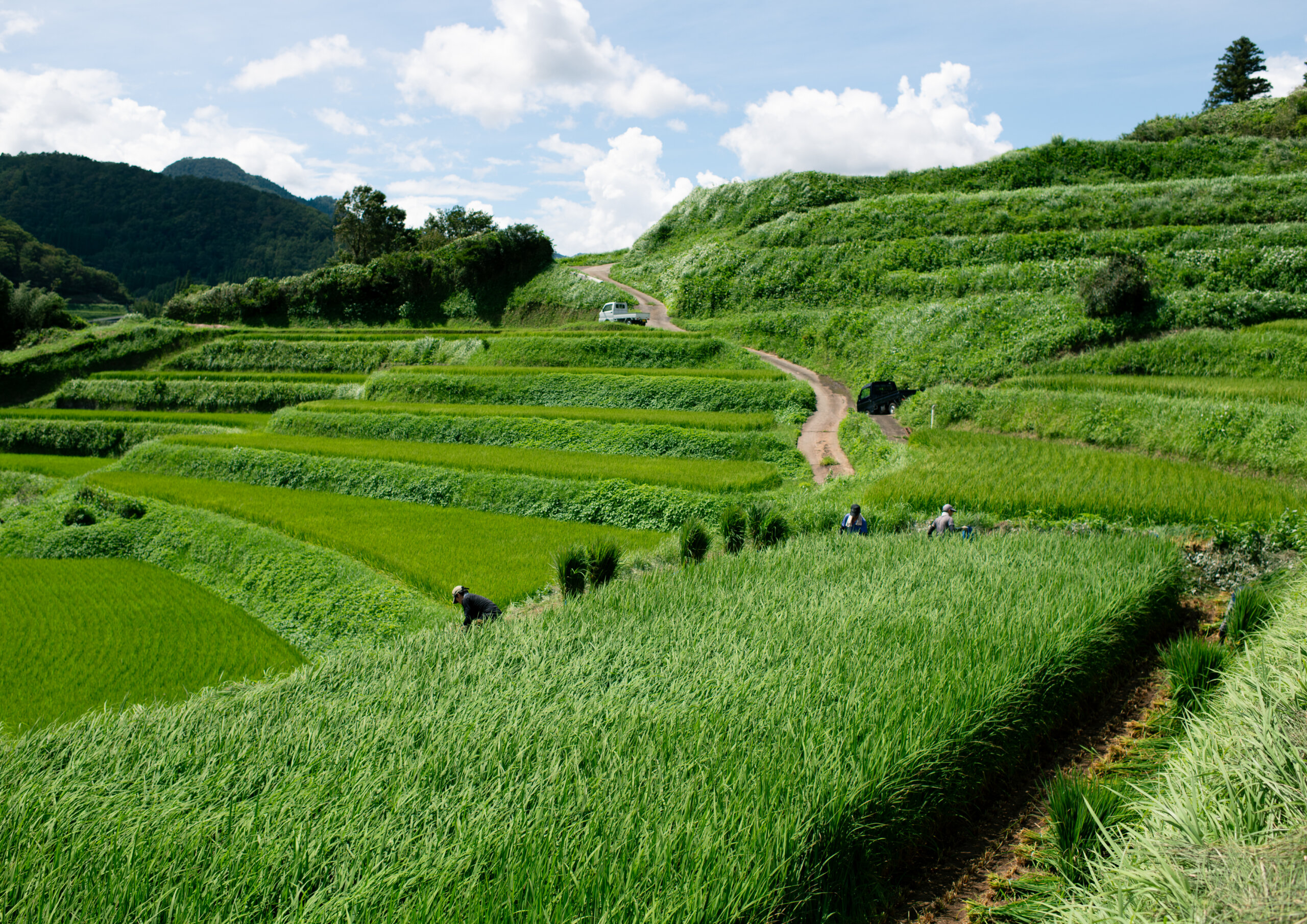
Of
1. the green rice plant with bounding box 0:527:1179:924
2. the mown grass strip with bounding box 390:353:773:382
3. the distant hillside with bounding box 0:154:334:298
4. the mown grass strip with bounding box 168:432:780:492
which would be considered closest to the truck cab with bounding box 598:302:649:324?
the mown grass strip with bounding box 390:353:773:382

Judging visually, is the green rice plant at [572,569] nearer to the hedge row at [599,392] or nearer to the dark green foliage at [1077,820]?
the dark green foliage at [1077,820]

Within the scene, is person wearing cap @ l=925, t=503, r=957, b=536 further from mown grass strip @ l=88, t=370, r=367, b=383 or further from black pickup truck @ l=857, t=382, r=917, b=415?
mown grass strip @ l=88, t=370, r=367, b=383

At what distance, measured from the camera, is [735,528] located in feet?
43.3

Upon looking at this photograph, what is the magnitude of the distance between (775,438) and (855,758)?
1618 cm

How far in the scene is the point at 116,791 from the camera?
468cm

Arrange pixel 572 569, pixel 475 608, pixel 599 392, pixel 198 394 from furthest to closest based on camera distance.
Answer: pixel 198 394 → pixel 599 392 → pixel 572 569 → pixel 475 608

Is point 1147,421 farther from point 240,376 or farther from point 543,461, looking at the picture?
point 240,376

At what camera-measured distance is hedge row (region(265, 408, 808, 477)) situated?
66.6 ft

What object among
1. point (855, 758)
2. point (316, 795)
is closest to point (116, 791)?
point (316, 795)

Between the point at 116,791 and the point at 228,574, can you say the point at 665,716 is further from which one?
the point at 228,574

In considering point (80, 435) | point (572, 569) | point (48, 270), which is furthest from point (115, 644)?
point (48, 270)

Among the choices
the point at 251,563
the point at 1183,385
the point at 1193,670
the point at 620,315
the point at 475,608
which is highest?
the point at 620,315

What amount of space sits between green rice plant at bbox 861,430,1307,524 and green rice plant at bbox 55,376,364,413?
2699 centimetres

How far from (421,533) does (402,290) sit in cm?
4220
